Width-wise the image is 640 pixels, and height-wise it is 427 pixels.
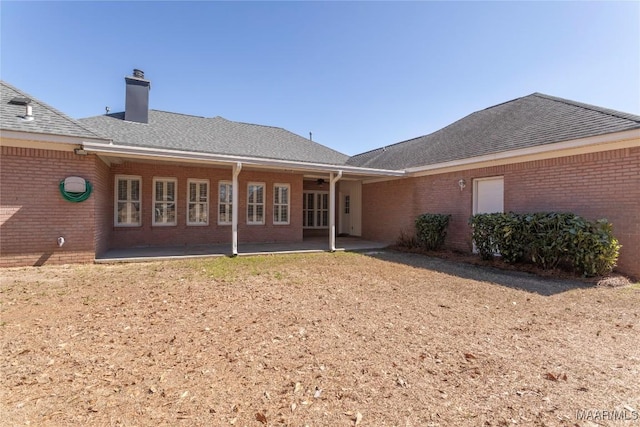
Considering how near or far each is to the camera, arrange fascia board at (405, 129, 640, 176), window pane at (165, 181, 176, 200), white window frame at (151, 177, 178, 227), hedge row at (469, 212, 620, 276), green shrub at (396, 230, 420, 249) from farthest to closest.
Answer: green shrub at (396, 230, 420, 249) → window pane at (165, 181, 176, 200) → white window frame at (151, 177, 178, 227) → fascia board at (405, 129, 640, 176) → hedge row at (469, 212, 620, 276)

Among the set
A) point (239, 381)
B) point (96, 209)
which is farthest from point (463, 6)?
point (96, 209)

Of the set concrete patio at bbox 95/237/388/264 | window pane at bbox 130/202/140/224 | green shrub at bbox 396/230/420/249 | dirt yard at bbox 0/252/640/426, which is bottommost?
dirt yard at bbox 0/252/640/426

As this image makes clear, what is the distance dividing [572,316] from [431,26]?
956 centimetres

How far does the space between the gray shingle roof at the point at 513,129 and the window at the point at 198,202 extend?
27.0 ft

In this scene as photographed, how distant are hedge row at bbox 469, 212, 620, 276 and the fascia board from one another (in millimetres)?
1776

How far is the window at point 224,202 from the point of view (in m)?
11.8

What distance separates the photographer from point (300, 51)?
12.6 m

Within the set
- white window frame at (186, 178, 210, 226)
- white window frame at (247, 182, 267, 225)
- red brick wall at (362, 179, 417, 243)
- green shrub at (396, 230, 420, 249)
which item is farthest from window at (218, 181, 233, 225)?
green shrub at (396, 230, 420, 249)

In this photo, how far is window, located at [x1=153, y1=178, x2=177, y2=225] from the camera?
10.8 meters

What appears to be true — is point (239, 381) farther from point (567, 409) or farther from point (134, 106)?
point (134, 106)

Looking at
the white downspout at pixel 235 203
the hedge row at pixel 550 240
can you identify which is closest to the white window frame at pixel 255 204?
the white downspout at pixel 235 203

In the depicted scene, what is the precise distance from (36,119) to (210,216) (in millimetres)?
5633

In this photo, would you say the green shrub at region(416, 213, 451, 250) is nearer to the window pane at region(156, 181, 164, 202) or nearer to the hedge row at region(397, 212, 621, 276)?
the hedge row at region(397, 212, 621, 276)

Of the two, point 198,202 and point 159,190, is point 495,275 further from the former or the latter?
point 159,190
